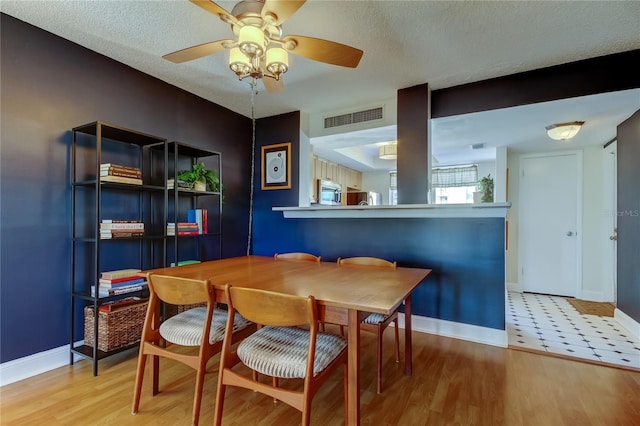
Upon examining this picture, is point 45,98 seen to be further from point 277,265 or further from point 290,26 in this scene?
point 277,265

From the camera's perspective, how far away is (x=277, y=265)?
213 cm

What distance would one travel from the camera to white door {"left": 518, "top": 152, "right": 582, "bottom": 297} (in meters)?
4.12

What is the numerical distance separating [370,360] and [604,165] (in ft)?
13.9

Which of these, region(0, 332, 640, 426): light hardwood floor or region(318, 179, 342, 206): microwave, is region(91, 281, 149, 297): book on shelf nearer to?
region(0, 332, 640, 426): light hardwood floor

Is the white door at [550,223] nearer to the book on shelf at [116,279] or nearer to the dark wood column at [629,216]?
the dark wood column at [629,216]

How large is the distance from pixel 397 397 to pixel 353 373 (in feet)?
2.39

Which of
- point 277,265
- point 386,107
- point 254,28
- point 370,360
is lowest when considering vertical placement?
point 370,360

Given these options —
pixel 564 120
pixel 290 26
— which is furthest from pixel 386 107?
pixel 564 120

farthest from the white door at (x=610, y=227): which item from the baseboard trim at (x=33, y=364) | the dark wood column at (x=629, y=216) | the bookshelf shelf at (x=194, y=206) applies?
the baseboard trim at (x=33, y=364)

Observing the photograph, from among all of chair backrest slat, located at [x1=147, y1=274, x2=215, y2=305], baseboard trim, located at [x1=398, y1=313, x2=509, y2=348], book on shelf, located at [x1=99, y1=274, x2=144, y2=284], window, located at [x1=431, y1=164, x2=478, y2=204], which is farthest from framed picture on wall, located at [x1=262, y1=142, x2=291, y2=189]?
window, located at [x1=431, y1=164, x2=478, y2=204]

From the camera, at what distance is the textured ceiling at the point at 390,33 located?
1836 millimetres

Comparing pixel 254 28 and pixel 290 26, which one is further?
pixel 290 26

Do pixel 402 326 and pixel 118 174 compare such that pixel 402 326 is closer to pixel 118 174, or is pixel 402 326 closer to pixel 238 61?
pixel 238 61

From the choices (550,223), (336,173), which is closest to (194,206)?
(336,173)
